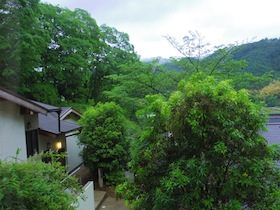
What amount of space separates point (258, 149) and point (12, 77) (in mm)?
9045

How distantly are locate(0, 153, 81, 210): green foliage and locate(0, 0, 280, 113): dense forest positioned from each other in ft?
18.8

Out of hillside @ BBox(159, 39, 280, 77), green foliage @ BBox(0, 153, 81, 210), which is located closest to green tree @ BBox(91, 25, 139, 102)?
hillside @ BBox(159, 39, 280, 77)

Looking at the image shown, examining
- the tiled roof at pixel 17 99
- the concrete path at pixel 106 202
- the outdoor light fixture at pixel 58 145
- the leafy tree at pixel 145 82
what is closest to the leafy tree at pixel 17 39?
the outdoor light fixture at pixel 58 145

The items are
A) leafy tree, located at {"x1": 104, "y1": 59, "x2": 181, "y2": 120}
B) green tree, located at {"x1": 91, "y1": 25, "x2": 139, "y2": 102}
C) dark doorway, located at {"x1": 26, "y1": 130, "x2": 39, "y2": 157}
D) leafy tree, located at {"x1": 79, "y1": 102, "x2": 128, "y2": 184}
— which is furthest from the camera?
green tree, located at {"x1": 91, "y1": 25, "x2": 139, "y2": 102}

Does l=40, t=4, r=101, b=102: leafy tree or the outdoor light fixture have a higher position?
l=40, t=4, r=101, b=102: leafy tree

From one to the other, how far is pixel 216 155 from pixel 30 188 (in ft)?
6.17

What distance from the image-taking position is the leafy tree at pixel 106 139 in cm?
852

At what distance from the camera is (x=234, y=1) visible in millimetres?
7352

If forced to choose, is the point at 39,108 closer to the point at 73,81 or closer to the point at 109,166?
the point at 109,166

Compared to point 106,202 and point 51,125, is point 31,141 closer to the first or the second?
point 51,125

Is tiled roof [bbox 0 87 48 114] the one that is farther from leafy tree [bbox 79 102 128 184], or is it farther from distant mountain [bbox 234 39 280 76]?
distant mountain [bbox 234 39 280 76]

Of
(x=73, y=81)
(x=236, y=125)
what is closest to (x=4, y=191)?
(x=236, y=125)

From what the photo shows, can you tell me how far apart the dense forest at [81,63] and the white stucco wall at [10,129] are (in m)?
3.35

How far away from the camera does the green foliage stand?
1.63 meters
